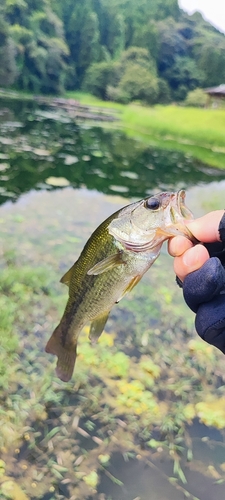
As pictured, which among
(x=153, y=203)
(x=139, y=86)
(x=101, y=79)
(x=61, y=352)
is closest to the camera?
(x=153, y=203)

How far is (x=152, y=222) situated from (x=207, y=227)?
0.17 meters

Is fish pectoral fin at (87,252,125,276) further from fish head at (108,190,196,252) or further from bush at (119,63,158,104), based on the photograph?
bush at (119,63,158,104)

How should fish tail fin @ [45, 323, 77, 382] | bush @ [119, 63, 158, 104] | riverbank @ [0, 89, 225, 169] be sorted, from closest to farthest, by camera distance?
fish tail fin @ [45, 323, 77, 382], riverbank @ [0, 89, 225, 169], bush @ [119, 63, 158, 104]

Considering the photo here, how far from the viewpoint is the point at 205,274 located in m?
1.21

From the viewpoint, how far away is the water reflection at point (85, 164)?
8.19 meters

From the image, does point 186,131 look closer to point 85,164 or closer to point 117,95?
point 85,164

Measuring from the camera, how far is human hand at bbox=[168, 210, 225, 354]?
122 cm

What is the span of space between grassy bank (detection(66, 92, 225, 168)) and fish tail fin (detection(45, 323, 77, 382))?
1285 centimetres

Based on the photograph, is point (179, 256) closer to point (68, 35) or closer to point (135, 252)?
point (135, 252)

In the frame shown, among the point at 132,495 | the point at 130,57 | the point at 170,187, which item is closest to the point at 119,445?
the point at 132,495

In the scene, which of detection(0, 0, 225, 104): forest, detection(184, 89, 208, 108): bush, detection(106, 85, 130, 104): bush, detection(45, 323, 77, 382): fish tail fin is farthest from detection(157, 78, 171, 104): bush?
detection(45, 323, 77, 382): fish tail fin

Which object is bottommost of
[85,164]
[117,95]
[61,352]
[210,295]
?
[85,164]

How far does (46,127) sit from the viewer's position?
52.3ft

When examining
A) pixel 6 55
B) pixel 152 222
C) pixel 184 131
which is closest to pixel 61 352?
pixel 152 222
